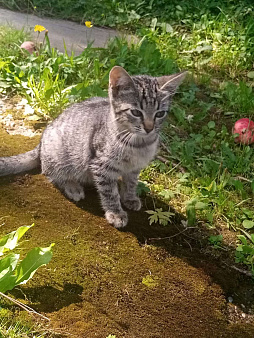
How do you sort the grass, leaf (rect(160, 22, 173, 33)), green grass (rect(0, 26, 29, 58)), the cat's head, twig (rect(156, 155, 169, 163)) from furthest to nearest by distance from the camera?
leaf (rect(160, 22, 173, 33))
green grass (rect(0, 26, 29, 58))
twig (rect(156, 155, 169, 163))
the cat's head
the grass

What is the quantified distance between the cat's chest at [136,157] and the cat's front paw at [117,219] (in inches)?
11.4

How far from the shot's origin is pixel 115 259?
7.09 feet

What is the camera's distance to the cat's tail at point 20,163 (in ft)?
8.48

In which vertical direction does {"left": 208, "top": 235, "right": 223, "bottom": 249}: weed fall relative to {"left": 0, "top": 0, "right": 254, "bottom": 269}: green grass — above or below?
below

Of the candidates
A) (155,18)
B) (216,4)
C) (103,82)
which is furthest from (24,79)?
(216,4)

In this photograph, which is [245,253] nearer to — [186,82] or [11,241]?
[11,241]

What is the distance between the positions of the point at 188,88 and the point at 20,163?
1.98 meters

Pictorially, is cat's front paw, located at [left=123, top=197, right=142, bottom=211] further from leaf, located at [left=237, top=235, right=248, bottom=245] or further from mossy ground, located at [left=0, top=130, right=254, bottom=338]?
leaf, located at [left=237, top=235, right=248, bottom=245]

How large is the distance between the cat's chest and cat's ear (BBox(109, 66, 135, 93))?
15.6 inches

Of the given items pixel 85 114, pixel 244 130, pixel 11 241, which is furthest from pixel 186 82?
pixel 11 241

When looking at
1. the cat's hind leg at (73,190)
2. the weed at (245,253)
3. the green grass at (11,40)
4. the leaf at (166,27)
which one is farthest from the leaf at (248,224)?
the leaf at (166,27)

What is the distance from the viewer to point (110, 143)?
237 cm

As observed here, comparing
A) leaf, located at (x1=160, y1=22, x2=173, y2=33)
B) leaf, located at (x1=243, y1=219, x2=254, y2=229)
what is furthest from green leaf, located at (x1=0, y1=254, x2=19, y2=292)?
leaf, located at (x1=160, y1=22, x2=173, y2=33)

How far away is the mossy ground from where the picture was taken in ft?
6.02
